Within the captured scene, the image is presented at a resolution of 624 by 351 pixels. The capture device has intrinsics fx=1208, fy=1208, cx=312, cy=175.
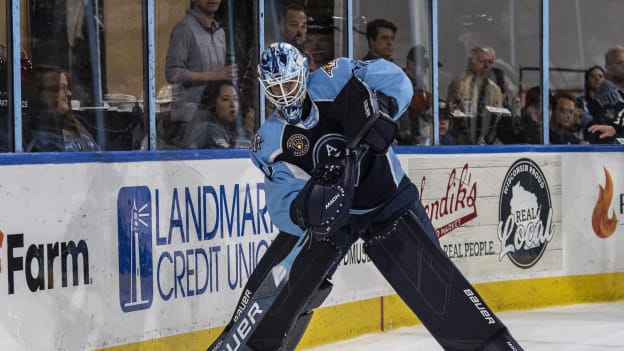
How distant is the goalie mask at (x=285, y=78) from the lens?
165 inches

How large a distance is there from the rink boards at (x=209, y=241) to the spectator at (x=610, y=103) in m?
0.17

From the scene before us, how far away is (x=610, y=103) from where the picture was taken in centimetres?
838

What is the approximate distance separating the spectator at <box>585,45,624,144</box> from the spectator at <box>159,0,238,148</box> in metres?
3.46

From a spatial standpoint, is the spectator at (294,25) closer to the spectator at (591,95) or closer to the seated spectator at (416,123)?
the seated spectator at (416,123)

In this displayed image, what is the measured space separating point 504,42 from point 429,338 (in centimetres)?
232

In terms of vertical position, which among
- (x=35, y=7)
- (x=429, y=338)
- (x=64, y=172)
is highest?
(x=35, y=7)

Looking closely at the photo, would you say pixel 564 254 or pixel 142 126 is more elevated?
pixel 142 126

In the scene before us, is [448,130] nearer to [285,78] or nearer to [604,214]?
[604,214]

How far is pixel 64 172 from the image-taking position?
4.73 meters

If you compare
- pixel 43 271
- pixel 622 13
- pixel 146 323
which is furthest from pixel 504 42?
pixel 43 271

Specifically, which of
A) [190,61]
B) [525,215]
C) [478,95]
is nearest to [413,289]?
[190,61]

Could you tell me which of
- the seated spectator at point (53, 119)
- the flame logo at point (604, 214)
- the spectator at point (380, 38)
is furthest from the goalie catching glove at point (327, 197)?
the flame logo at point (604, 214)

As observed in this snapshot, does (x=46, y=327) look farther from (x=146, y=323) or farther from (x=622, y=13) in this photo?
(x=622, y=13)

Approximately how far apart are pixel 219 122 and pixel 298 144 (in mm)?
1674
